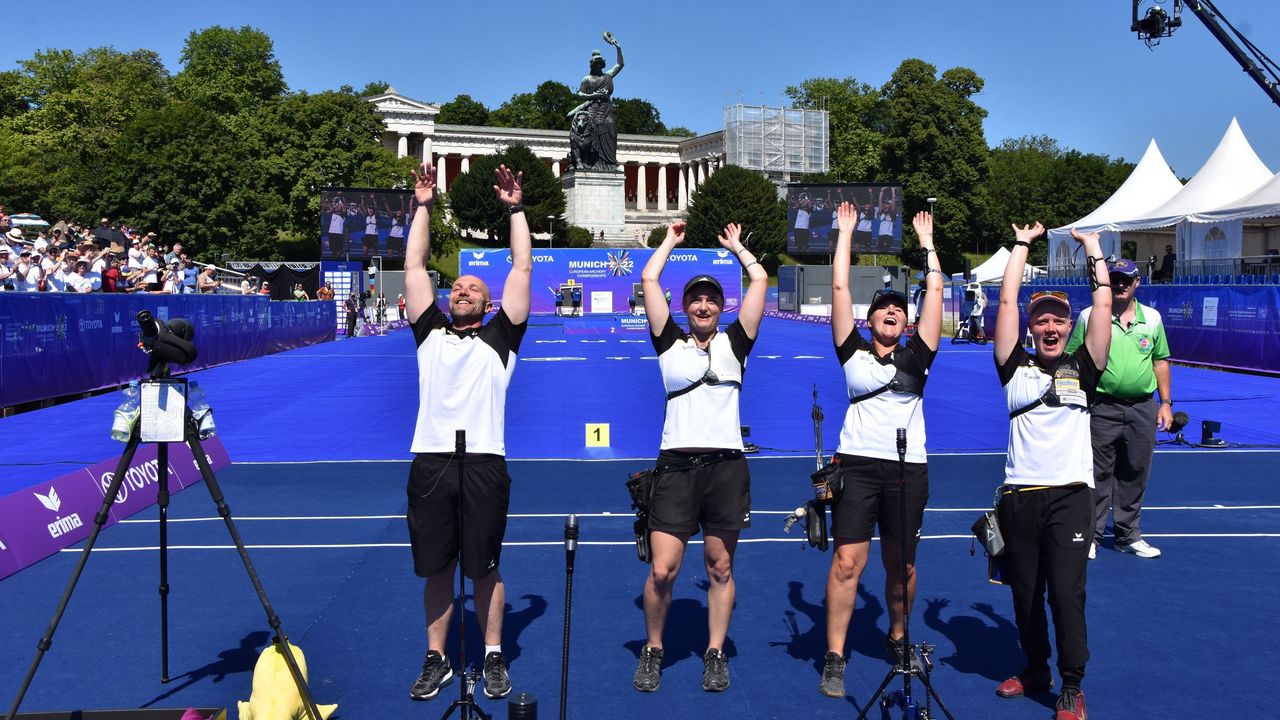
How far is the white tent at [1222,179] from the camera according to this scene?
3825 cm

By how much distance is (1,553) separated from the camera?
793cm

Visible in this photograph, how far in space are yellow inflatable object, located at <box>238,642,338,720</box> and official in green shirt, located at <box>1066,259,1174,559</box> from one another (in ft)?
19.4

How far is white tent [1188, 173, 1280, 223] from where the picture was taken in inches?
1339

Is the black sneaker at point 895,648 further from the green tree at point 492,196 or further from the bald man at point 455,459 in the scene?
the green tree at point 492,196

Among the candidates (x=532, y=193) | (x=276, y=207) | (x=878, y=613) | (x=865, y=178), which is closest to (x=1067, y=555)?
(x=878, y=613)

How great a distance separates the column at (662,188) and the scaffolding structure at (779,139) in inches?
1187

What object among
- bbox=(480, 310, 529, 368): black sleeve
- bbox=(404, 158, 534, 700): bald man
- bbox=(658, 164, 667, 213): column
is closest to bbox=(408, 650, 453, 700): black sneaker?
bbox=(404, 158, 534, 700): bald man

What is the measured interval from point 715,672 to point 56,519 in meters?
5.87

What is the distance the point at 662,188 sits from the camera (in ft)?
448

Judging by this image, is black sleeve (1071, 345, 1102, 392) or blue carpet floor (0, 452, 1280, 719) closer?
blue carpet floor (0, 452, 1280, 719)

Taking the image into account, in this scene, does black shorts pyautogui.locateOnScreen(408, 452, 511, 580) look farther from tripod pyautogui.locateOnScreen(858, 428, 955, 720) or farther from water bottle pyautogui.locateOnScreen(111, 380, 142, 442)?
tripod pyautogui.locateOnScreen(858, 428, 955, 720)

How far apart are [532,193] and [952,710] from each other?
89.4 metres

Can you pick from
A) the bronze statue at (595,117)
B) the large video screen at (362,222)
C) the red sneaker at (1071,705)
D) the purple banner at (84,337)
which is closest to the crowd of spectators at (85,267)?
the purple banner at (84,337)

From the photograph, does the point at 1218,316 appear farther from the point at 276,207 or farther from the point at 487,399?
the point at 276,207
